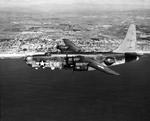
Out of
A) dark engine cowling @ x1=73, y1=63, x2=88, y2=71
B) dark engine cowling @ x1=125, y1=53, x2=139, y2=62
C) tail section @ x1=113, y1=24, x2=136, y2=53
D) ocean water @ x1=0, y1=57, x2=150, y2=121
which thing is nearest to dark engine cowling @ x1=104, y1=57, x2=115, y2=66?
tail section @ x1=113, y1=24, x2=136, y2=53

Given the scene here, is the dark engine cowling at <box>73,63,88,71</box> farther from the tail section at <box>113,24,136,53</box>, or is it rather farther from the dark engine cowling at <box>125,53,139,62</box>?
the dark engine cowling at <box>125,53,139,62</box>

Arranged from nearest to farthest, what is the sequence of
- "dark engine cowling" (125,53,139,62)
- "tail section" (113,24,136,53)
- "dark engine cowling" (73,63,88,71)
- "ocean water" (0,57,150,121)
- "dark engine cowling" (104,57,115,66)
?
"ocean water" (0,57,150,121) → "dark engine cowling" (73,63,88,71) → "tail section" (113,24,136,53) → "dark engine cowling" (125,53,139,62) → "dark engine cowling" (104,57,115,66)

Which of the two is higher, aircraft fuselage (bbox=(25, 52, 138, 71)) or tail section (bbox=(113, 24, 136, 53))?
tail section (bbox=(113, 24, 136, 53))

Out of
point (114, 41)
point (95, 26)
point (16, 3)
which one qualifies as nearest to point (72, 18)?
point (95, 26)

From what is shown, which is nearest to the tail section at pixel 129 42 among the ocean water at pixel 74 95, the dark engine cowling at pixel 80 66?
the ocean water at pixel 74 95

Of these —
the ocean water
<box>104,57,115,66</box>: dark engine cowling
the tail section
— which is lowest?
the ocean water

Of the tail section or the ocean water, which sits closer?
the ocean water

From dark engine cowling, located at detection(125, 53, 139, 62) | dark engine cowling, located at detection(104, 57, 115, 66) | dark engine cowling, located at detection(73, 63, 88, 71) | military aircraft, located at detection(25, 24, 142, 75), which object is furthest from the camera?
dark engine cowling, located at detection(104, 57, 115, 66)

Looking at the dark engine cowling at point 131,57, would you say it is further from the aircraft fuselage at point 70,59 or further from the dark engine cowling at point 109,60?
the dark engine cowling at point 109,60

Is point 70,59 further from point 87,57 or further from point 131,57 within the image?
point 131,57

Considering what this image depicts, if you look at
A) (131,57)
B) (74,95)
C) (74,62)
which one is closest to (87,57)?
(74,62)
